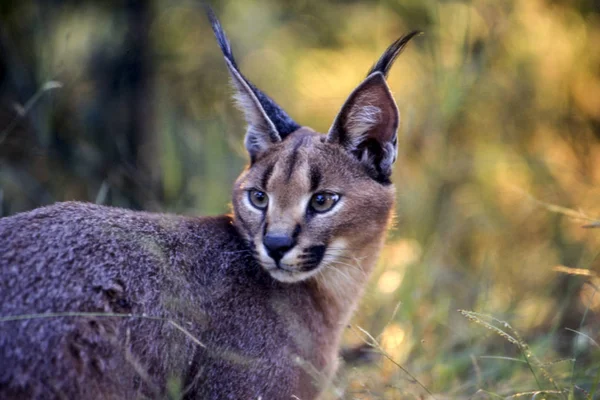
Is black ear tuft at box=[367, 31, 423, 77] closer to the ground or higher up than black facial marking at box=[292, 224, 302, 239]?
higher up

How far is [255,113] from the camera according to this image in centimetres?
474

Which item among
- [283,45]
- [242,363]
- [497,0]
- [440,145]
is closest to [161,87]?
[283,45]

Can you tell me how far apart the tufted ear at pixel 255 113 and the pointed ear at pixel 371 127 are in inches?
15.5

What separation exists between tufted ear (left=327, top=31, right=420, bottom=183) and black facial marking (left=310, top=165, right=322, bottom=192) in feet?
0.92

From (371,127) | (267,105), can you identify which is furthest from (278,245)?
(267,105)

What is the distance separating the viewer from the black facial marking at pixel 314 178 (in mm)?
4336

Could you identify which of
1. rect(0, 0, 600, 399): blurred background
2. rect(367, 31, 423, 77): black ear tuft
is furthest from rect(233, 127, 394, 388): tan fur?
rect(0, 0, 600, 399): blurred background

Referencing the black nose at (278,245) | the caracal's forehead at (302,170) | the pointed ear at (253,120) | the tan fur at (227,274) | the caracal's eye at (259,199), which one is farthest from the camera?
the pointed ear at (253,120)

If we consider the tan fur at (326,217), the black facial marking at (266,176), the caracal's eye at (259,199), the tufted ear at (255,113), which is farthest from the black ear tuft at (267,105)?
the caracal's eye at (259,199)

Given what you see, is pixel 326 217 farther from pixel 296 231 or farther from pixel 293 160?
pixel 293 160

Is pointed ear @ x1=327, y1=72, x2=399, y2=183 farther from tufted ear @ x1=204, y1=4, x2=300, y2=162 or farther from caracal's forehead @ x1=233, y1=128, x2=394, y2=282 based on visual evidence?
tufted ear @ x1=204, y1=4, x2=300, y2=162

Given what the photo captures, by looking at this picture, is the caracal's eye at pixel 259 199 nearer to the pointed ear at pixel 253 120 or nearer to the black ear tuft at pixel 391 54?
the pointed ear at pixel 253 120

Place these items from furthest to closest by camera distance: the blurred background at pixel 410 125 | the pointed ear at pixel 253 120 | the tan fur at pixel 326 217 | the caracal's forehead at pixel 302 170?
the blurred background at pixel 410 125 → the pointed ear at pixel 253 120 → the caracal's forehead at pixel 302 170 → the tan fur at pixel 326 217

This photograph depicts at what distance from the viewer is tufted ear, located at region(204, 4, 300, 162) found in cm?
457
